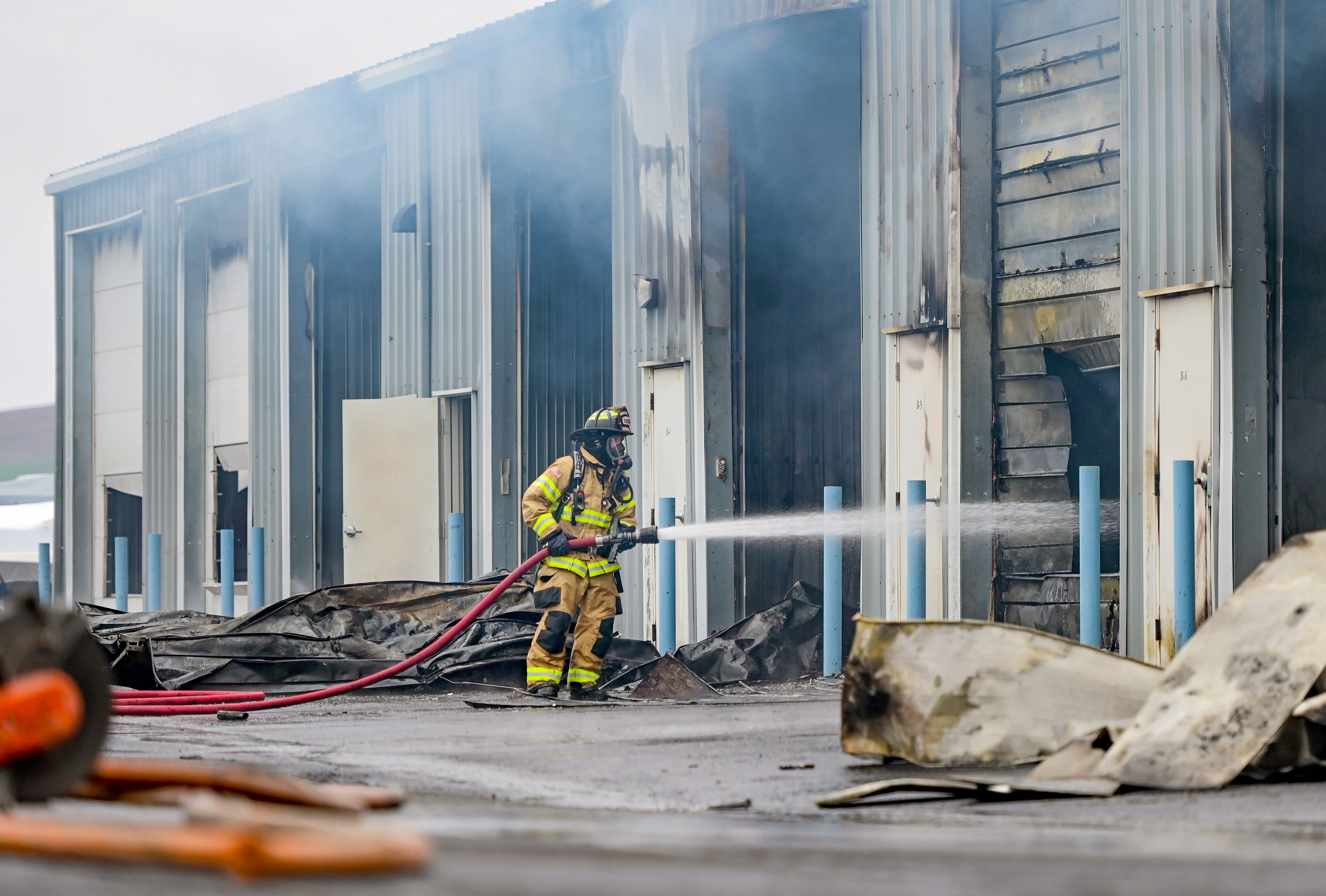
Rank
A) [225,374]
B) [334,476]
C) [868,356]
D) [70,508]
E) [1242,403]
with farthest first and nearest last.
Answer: [70,508]
[225,374]
[334,476]
[868,356]
[1242,403]

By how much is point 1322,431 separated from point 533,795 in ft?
18.8

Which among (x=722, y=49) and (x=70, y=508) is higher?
(x=722, y=49)

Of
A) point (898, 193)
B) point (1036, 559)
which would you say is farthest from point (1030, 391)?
point (898, 193)

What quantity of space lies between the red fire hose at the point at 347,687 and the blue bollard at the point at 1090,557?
100 inches

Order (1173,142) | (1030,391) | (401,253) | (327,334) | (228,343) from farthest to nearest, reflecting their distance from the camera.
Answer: (228,343) < (327,334) < (401,253) < (1030,391) < (1173,142)

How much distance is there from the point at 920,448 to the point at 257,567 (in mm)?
8284

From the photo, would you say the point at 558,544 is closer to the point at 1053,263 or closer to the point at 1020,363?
the point at 1020,363

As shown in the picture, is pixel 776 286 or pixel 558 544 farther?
pixel 776 286

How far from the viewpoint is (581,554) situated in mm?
9438

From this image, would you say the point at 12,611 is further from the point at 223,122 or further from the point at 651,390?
the point at 223,122

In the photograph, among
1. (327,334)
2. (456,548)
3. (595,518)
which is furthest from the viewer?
(327,334)

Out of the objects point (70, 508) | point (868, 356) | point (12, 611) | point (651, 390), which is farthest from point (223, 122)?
point (12, 611)

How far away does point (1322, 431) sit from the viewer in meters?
8.61

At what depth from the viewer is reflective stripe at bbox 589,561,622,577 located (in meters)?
9.39
